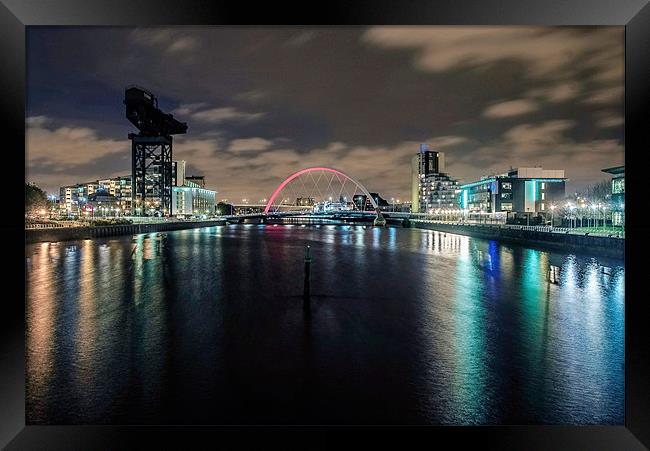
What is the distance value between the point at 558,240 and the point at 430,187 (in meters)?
110

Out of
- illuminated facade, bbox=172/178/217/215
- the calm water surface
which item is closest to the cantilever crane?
illuminated facade, bbox=172/178/217/215

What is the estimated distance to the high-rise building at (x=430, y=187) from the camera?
Result: 131m

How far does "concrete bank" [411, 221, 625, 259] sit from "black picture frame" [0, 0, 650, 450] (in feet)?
75.6

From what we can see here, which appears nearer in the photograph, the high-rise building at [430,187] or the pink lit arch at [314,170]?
the pink lit arch at [314,170]

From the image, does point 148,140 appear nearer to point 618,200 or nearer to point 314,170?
point 314,170

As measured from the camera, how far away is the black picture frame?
387cm

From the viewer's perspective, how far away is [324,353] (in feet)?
24.2

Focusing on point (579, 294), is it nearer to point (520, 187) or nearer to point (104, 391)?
point (104, 391)

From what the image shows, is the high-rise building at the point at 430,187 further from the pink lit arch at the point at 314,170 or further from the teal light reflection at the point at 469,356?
the teal light reflection at the point at 469,356

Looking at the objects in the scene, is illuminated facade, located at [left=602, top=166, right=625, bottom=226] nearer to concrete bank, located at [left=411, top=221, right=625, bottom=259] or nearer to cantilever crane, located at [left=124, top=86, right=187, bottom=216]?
concrete bank, located at [left=411, top=221, right=625, bottom=259]

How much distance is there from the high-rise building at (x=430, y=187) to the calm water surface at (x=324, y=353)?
11062 cm

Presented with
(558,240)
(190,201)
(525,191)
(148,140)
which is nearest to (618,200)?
(558,240)
